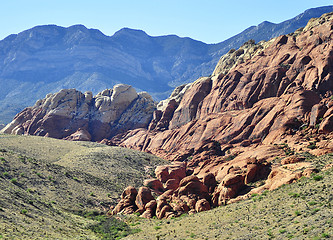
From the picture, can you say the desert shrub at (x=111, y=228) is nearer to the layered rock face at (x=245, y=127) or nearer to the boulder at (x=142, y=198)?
the layered rock face at (x=245, y=127)

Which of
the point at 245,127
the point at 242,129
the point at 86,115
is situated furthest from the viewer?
the point at 86,115

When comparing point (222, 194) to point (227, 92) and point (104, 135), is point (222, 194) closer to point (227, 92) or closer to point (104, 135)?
point (227, 92)

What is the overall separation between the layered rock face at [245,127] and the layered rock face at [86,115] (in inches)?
391

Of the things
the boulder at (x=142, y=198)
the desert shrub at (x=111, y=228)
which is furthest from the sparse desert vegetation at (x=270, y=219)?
the boulder at (x=142, y=198)

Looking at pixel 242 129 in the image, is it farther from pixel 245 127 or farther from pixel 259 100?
pixel 259 100

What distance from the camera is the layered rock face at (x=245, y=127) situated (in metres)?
66.9

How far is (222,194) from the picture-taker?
212ft

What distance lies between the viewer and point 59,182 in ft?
262

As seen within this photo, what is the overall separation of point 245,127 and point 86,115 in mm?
77819

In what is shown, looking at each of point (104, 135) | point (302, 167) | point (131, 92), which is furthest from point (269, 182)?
point (131, 92)

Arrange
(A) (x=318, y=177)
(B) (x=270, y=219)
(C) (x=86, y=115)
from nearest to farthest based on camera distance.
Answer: (B) (x=270, y=219), (A) (x=318, y=177), (C) (x=86, y=115)

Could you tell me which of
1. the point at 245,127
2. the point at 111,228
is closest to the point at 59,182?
the point at 111,228

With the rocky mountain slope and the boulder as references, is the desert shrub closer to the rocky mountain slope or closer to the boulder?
the rocky mountain slope

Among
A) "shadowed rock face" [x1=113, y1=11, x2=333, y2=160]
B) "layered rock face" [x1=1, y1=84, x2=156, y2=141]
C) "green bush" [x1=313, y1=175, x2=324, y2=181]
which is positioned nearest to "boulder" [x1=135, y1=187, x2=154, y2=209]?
"shadowed rock face" [x1=113, y1=11, x2=333, y2=160]
